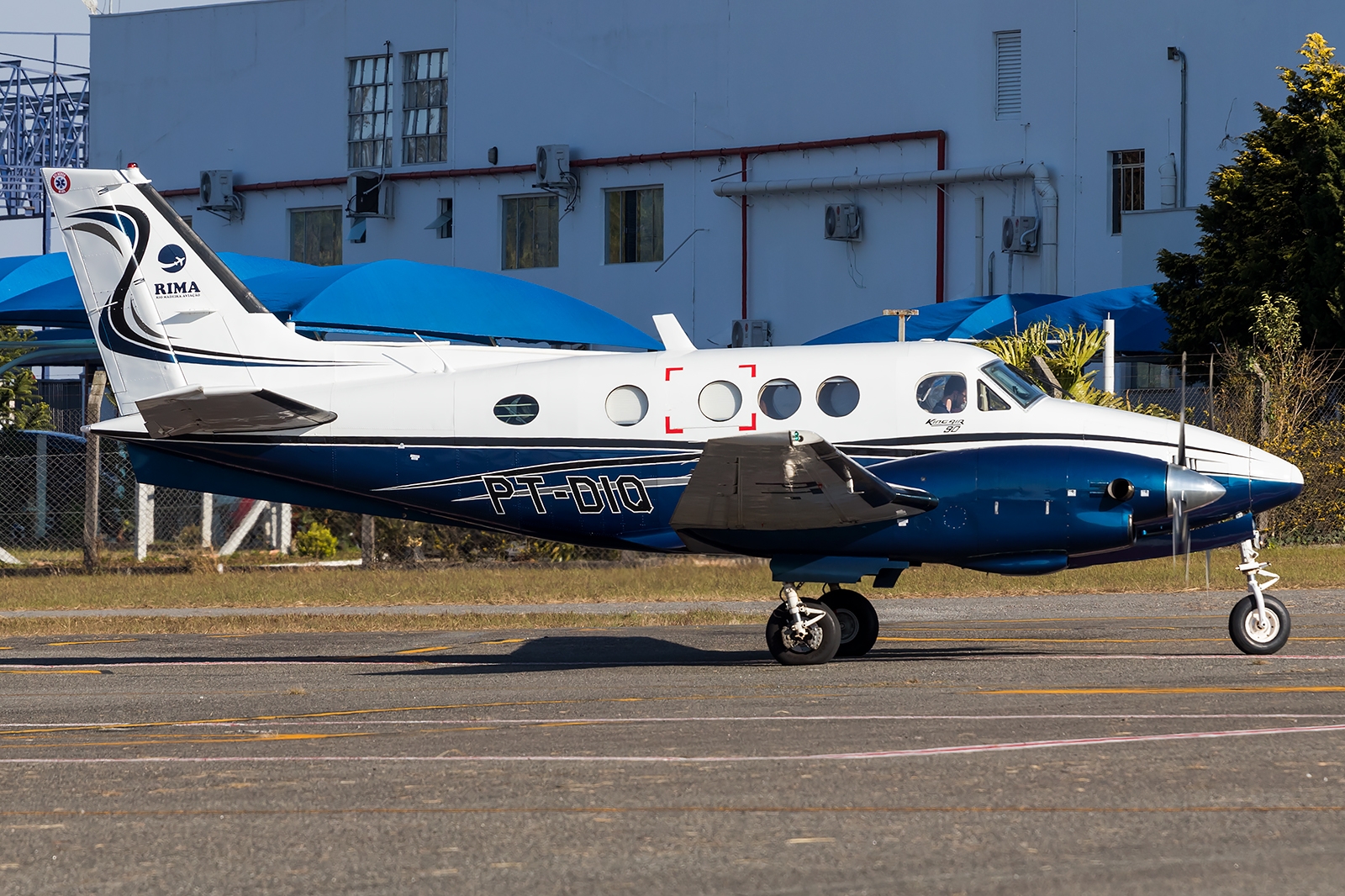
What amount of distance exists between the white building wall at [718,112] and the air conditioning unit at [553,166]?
0.76 meters

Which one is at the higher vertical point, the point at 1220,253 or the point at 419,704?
the point at 1220,253

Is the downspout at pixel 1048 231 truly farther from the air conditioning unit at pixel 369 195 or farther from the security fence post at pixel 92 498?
the security fence post at pixel 92 498

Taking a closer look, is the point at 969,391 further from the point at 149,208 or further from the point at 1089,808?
the point at 149,208

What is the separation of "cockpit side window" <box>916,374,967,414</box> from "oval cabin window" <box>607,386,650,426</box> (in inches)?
96.0

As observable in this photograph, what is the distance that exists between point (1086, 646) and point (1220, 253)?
1668 cm

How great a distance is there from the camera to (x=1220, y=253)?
95.6 ft

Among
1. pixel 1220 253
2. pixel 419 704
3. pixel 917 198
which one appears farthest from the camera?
pixel 917 198

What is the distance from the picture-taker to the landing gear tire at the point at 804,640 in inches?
541

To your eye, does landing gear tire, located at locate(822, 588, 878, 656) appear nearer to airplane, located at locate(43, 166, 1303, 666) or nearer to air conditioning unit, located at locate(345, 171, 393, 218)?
airplane, located at locate(43, 166, 1303, 666)

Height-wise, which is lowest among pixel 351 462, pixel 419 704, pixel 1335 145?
pixel 419 704

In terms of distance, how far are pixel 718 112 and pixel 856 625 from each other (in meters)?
29.3

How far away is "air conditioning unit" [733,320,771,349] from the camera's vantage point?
40812 mm

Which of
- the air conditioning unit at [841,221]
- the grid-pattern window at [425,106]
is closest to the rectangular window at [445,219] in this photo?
the grid-pattern window at [425,106]

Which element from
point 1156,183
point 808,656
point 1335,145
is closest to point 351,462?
point 808,656
